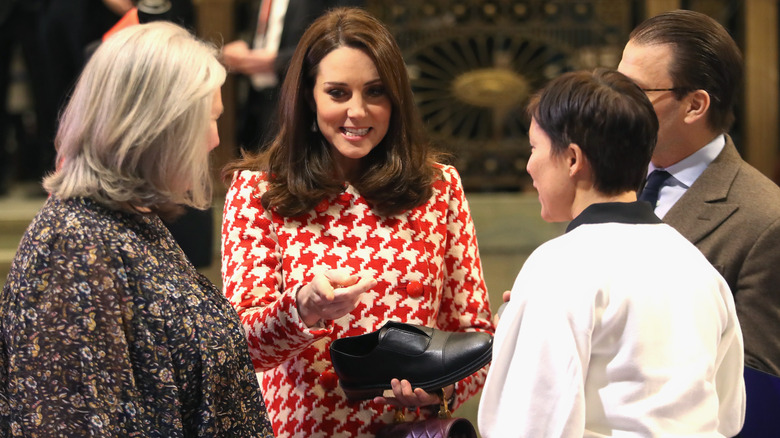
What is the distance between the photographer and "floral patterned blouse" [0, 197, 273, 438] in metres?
1.59

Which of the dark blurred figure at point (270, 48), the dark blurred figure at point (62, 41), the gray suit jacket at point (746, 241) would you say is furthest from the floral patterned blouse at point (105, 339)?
the dark blurred figure at point (62, 41)

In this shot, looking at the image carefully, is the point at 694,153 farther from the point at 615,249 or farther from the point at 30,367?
the point at 30,367

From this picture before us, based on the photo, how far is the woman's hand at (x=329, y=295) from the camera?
6.28ft

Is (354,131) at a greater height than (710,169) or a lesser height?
greater

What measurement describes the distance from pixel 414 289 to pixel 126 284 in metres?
0.73

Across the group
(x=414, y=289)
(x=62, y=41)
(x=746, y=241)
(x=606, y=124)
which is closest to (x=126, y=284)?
(x=414, y=289)

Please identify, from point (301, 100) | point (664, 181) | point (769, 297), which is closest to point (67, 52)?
point (301, 100)

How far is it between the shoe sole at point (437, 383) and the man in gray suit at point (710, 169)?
615 mm

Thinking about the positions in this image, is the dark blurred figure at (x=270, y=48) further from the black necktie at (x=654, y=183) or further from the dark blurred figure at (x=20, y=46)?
the black necktie at (x=654, y=183)

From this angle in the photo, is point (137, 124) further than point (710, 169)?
No

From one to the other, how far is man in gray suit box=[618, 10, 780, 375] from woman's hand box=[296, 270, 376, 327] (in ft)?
2.73

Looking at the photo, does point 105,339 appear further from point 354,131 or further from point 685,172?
point 685,172

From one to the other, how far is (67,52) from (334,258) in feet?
9.37

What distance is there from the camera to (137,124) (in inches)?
67.1
